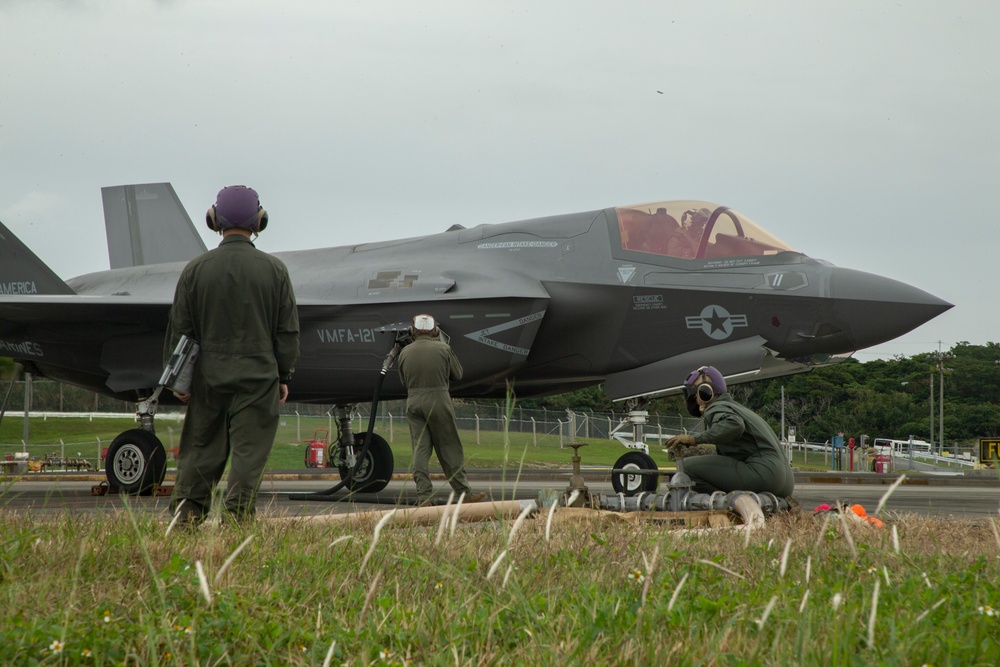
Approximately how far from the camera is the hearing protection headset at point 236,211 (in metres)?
5.44

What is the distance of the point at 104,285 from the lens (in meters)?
13.8

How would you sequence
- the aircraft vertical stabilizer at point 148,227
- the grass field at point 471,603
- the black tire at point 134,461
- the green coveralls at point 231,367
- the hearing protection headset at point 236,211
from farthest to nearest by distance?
the aircraft vertical stabilizer at point 148,227 → the black tire at point 134,461 → the hearing protection headset at point 236,211 → the green coveralls at point 231,367 → the grass field at point 471,603

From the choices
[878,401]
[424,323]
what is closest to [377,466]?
[424,323]

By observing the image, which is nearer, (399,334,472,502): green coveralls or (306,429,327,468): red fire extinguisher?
(399,334,472,502): green coveralls

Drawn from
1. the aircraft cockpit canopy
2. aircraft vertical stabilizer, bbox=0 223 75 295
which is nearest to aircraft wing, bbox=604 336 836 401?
the aircraft cockpit canopy

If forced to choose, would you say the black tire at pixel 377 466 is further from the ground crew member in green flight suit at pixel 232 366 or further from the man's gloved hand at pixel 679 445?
the ground crew member in green flight suit at pixel 232 366

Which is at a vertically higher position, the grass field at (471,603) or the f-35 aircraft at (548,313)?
the f-35 aircraft at (548,313)

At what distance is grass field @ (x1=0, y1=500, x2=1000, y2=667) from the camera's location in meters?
2.15

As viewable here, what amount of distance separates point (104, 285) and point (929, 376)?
58.7m

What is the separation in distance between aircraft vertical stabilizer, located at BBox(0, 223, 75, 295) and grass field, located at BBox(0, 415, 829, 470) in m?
5.03

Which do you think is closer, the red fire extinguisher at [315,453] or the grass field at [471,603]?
the grass field at [471,603]

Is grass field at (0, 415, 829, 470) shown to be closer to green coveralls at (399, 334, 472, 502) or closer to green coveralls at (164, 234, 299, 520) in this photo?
green coveralls at (399, 334, 472, 502)

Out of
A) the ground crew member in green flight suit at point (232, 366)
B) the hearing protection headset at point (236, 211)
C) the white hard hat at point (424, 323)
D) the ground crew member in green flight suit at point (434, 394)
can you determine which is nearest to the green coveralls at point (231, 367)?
the ground crew member in green flight suit at point (232, 366)

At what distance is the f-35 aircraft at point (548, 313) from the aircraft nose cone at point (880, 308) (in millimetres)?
14
